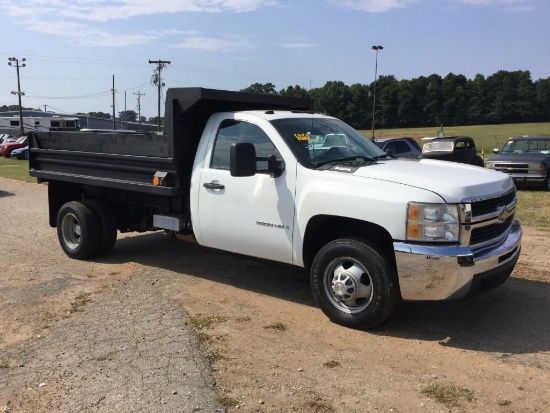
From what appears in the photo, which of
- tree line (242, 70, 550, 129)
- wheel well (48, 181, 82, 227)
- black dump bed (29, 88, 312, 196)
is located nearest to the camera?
black dump bed (29, 88, 312, 196)

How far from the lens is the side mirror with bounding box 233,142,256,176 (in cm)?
528

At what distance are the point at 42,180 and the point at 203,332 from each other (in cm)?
461

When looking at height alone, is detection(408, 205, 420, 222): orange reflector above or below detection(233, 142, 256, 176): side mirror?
below

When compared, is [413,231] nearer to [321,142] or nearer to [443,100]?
[321,142]

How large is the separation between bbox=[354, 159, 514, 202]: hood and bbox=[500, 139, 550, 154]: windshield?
13434mm

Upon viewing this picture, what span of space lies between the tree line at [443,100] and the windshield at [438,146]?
73.9 meters

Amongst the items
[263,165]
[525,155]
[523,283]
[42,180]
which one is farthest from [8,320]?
[525,155]

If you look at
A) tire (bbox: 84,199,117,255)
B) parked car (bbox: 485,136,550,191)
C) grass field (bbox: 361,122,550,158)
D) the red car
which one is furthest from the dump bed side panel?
grass field (bbox: 361,122,550,158)

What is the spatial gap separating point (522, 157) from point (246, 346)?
574 inches

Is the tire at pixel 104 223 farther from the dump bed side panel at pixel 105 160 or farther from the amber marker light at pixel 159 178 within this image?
the amber marker light at pixel 159 178

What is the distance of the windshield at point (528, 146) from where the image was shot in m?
17.5

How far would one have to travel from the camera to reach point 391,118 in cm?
10562

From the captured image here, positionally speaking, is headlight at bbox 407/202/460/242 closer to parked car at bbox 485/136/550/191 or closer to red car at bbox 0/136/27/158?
parked car at bbox 485/136/550/191

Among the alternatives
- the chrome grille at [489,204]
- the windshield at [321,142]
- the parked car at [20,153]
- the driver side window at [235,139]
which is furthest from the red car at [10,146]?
the chrome grille at [489,204]
